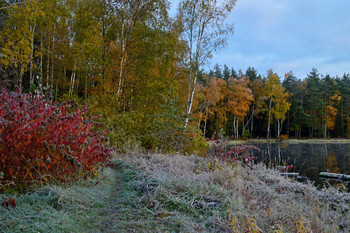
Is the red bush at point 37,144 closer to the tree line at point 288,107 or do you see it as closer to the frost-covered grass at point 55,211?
the frost-covered grass at point 55,211

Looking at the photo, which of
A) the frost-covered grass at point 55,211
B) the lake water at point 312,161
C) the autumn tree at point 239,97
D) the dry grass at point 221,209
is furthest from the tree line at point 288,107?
the frost-covered grass at point 55,211

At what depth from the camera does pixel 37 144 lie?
341 cm

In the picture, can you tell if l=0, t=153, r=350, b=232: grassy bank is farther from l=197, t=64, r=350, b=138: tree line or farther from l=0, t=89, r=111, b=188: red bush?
l=197, t=64, r=350, b=138: tree line

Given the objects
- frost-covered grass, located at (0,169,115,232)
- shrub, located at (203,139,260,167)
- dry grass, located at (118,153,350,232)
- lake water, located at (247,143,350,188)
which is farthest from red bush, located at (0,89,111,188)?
lake water, located at (247,143,350,188)

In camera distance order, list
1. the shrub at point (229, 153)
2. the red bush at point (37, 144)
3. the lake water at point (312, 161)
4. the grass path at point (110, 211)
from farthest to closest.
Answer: the lake water at point (312, 161), the shrub at point (229, 153), the red bush at point (37, 144), the grass path at point (110, 211)

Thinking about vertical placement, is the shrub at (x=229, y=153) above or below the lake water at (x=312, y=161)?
above

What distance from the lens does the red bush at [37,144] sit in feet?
10.5

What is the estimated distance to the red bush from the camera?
321cm

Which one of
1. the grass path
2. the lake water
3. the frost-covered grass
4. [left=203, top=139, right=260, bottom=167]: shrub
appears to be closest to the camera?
the frost-covered grass

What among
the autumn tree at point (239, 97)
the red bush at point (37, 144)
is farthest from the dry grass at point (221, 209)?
the autumn tree at point (239, 97)

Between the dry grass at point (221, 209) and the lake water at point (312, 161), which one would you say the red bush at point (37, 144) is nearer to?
the dry grass at point (221, 209)

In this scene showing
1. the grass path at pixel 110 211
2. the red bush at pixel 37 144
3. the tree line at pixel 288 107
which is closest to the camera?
the grass path at pixel 110 211

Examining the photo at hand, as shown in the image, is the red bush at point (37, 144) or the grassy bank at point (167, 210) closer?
the grassy bank at point (167, 210)

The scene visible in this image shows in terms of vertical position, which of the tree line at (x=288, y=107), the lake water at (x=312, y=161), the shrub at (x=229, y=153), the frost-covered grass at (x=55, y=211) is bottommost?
the lake water at (x=312, y=161)
